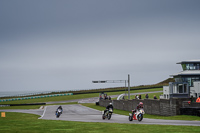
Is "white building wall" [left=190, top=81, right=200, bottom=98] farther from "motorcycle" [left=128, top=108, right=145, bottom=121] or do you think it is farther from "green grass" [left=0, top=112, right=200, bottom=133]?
"green grass" [left=0, top=112, right=200, bottom=133]

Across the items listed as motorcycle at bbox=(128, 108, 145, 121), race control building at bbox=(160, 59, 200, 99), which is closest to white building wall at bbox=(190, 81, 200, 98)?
race control building at bbox=(160, 59, 200, 99)

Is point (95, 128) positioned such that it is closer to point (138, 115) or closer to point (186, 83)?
point (138, 115)

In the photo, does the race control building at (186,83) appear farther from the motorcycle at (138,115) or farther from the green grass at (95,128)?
the green grass at (95,128)

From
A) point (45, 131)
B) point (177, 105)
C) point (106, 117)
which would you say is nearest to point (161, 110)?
point (177, 105)

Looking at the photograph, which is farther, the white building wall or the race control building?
the race control building

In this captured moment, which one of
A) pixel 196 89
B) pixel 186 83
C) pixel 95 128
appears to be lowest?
pixel 95 128

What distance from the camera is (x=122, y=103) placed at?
53969 millimetres

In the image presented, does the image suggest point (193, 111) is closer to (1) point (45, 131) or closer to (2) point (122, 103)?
(1) point (45, 131)

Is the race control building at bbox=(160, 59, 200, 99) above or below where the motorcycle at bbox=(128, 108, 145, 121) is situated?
above

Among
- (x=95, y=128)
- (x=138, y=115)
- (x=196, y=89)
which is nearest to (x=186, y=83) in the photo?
(x=196, y=89)

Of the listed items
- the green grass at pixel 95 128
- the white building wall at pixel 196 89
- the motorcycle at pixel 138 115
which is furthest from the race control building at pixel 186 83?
the green grass at pixel 95 128

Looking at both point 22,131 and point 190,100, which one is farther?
point 190,100

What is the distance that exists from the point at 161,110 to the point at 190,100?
4.92 metres

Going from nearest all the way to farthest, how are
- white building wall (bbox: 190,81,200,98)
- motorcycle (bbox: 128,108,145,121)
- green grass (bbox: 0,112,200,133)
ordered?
1. green grass (bbox: 0,112,200,133)
2. motorcycle (bbox: 128,108,145,121)
3. white building wall (bbox: 190,81,200,98)
